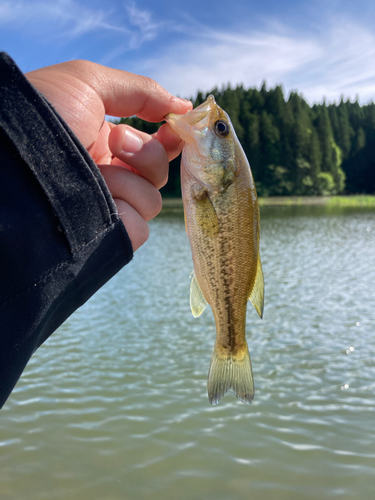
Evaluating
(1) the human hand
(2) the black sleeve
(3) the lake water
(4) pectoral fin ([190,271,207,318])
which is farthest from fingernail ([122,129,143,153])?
(3) the lake water

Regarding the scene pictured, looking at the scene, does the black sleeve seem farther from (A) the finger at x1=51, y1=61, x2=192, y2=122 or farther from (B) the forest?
(B) the forest

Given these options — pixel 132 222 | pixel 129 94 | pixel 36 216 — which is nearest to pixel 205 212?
pixel 132 222

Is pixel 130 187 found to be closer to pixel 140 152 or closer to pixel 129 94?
pixel 140 152

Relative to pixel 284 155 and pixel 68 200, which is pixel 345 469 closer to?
pixel 68 200

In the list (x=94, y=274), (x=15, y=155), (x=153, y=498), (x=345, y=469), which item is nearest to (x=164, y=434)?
(x=153, y=498)

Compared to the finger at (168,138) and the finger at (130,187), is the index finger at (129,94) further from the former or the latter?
the finger at (130,187)
